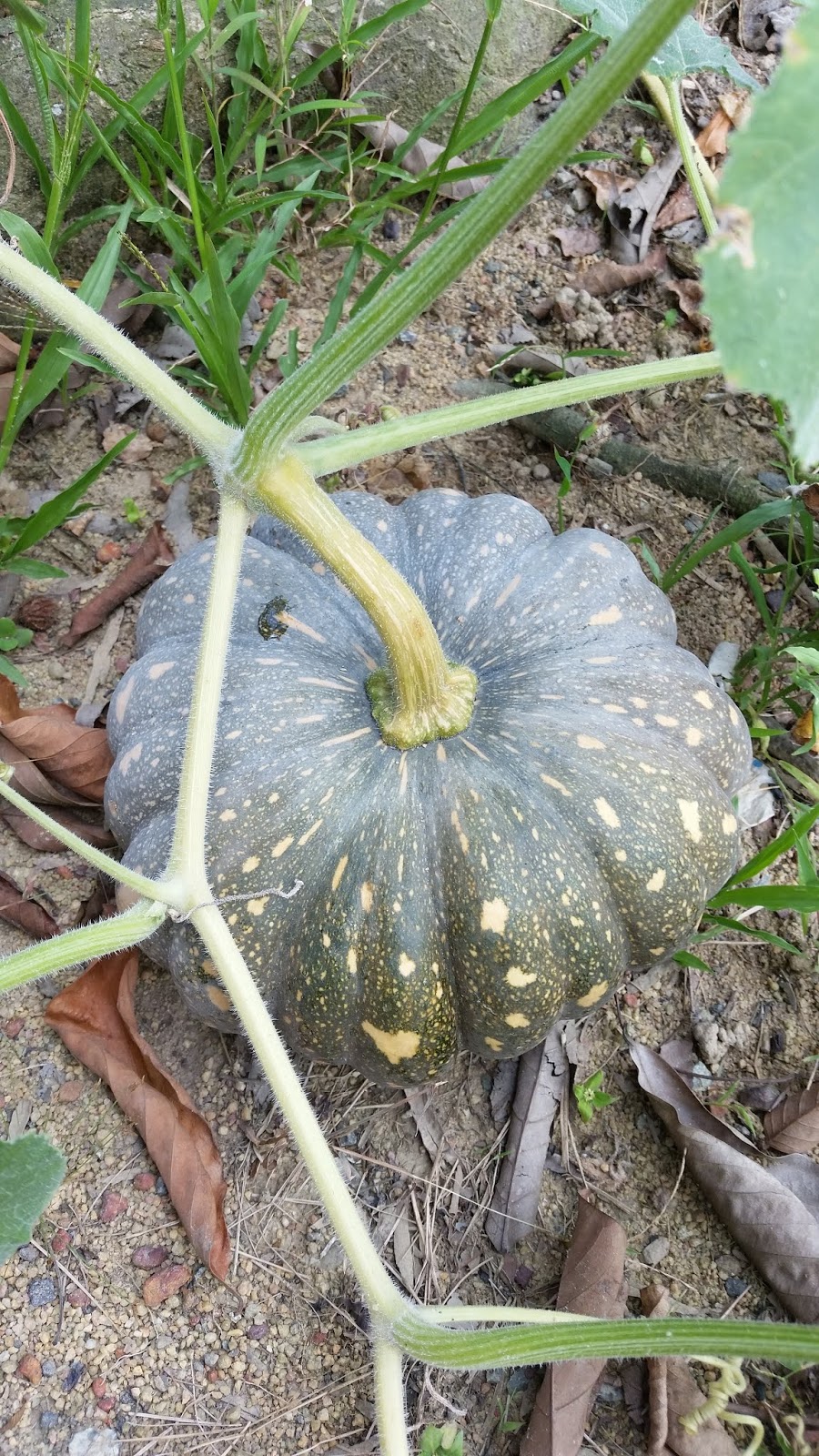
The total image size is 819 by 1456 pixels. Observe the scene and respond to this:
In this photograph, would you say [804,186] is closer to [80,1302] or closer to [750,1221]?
[750,1221]

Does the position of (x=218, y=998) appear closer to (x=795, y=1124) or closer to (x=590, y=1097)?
(x=590, y=1097)

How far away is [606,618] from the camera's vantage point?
1.78 metres

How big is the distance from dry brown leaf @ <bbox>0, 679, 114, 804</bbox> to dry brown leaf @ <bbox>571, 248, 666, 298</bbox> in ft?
6.05

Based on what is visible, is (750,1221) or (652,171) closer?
(750,1221)

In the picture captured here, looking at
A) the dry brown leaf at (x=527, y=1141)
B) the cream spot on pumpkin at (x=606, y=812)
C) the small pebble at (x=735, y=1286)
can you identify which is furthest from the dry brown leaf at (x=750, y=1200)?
the cream spot on pumpkin at (x=606, y=812)

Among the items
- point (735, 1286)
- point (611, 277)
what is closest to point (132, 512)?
point (611, 277)

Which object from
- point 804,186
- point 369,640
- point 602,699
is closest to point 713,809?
point 602,699

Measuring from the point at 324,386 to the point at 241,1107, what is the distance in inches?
53.8

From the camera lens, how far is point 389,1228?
182 centimetres

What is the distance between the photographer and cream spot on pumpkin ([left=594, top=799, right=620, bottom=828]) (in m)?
1.56

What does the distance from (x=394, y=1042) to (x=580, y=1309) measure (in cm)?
59

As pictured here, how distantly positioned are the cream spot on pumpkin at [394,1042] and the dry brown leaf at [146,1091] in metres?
0.48

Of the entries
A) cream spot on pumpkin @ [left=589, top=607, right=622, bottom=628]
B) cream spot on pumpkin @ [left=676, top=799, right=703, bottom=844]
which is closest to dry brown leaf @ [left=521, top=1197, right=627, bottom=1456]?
cream spot on pumpkin @ [left=676, top=799, right=703, bottom=844]

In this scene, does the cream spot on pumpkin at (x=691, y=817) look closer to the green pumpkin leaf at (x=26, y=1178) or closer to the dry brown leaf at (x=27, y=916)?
the green pumpkin leaf at (x=26, y=1178)
